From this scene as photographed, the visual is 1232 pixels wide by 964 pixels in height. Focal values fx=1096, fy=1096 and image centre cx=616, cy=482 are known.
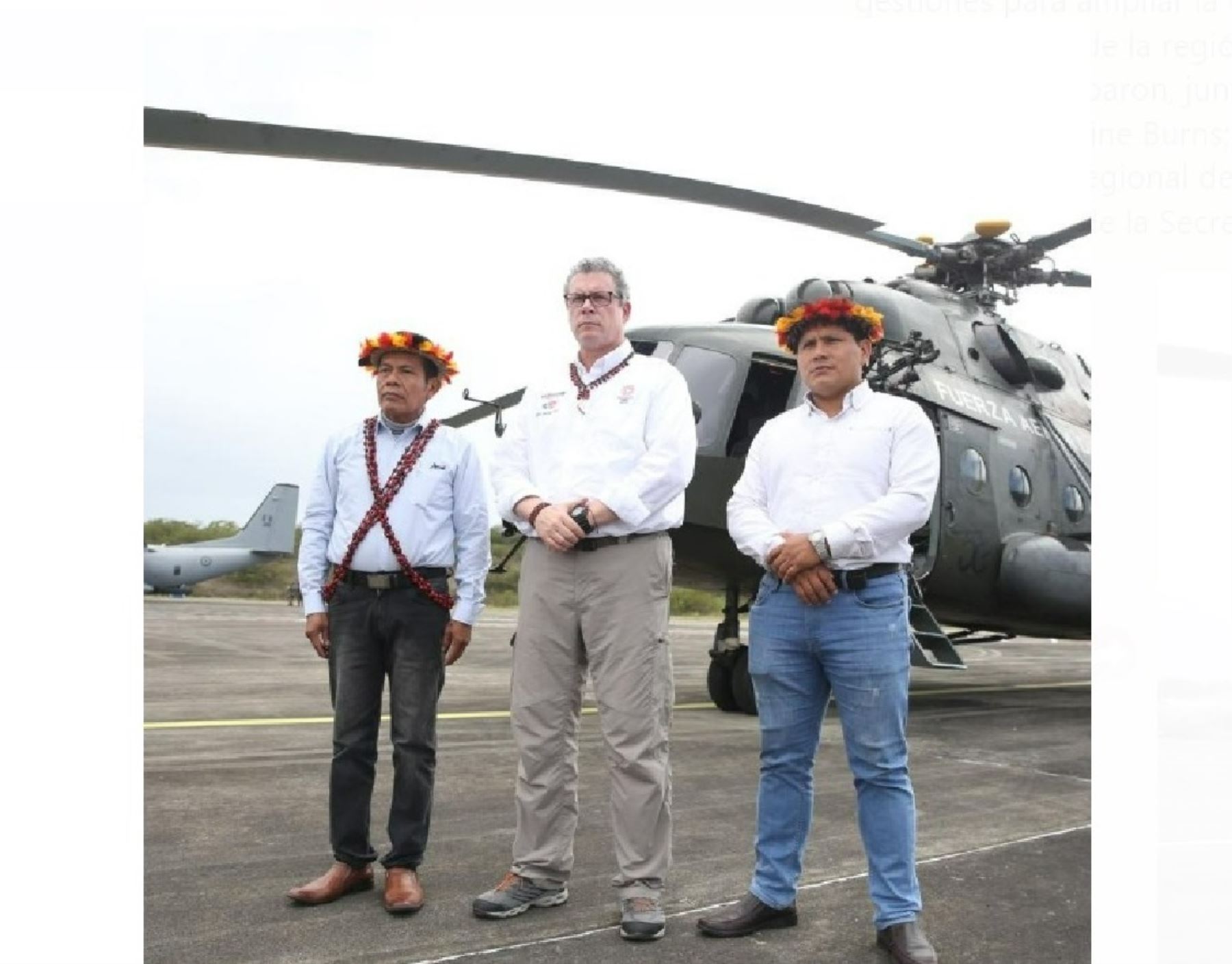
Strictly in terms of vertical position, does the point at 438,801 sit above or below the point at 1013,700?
above

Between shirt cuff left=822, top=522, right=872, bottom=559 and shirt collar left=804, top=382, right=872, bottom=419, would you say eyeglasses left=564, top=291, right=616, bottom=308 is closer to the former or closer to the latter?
shirt collar left=804, top=382, right=872, bottom=419

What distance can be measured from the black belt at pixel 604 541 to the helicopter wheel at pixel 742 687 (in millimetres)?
5095

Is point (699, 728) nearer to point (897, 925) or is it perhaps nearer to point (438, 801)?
point (438, 801)

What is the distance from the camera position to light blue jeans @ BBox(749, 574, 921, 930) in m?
3.25

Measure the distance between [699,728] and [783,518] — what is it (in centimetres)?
446

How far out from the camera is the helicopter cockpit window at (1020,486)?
9102mm

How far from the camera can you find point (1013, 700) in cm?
1055

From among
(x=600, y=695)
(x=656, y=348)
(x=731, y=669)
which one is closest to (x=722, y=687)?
(x=731, y=669)

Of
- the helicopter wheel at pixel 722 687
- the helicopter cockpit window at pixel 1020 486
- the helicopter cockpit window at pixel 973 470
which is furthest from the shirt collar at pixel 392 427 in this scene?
the helicopter cockpit window at pixel 1020 486

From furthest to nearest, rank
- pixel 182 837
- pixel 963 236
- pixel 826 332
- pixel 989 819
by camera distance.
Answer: pixel 963 236 → pixel 989 819 → pixel 182 837 → pixel 826 332

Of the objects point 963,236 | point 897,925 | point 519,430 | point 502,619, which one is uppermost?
point 963,236

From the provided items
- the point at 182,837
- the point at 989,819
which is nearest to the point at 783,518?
the point at 989,819

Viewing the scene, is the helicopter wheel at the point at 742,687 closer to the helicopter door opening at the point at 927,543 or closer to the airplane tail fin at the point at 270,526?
the helicopter door opening at the point at 927,543

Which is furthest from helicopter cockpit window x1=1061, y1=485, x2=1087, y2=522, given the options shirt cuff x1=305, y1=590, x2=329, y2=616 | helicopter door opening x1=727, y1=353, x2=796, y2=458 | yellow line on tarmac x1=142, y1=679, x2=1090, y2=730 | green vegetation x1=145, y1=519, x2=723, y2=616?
green vegetation x1=145, y1=519, x2=723, y2=616
